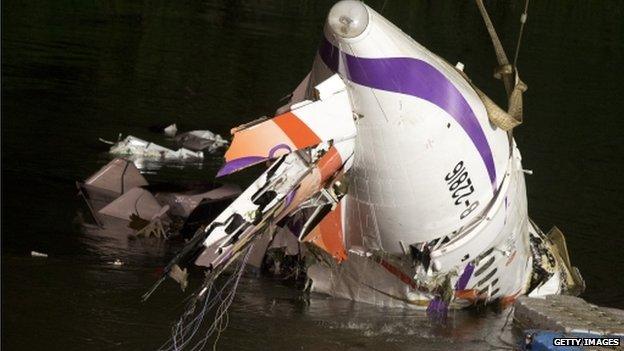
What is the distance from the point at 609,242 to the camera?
52.9 feet

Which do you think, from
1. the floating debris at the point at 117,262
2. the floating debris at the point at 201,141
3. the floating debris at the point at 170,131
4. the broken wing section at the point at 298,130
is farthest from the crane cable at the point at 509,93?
the floating debris at the point at 170,131

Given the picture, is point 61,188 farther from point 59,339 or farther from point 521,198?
point 521,198

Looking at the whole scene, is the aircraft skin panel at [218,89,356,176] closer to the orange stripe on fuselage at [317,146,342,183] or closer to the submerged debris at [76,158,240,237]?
the orange stripe on fuselage at [317,146,342,183]

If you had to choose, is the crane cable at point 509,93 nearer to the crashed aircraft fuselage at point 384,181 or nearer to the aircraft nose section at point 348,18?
the crashed aircraft fuselage at point 384,181

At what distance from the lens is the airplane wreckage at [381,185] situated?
10625 millimetres

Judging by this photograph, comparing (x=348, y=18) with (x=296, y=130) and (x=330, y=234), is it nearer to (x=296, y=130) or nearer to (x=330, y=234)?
(x=296, y=130)

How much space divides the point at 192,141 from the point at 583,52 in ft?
52.9

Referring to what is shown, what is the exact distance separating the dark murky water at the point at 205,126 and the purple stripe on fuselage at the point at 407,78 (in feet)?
7.36

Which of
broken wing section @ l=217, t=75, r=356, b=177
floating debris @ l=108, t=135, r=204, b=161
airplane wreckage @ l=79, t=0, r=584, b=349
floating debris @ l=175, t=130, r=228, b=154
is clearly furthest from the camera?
floating debris @ l=175, t=130, r=228, b=154

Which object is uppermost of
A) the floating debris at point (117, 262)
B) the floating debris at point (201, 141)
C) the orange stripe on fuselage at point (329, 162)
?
the floating debris at point (201, 141)

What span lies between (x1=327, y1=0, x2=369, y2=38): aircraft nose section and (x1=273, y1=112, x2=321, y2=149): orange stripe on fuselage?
793 millimetres

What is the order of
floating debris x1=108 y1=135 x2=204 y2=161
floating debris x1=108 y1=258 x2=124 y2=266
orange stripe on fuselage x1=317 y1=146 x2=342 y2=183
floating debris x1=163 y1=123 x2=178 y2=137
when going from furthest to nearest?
floating debris x1=163 y1=123 x2=178 y2=137
floating debris x1=108 y1=135 x2=204 y2=161
floating debris x1=108 y1=258 x2=124 y2=266
orange stripe on fuselage x1=317 y1=146 x2=342 y2=183

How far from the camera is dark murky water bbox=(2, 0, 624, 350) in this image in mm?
12109

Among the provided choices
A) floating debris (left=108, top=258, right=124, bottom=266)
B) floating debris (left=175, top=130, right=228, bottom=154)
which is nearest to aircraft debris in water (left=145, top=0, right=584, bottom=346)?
floating debris (left=108, top=258, right=124, bottom=266)
